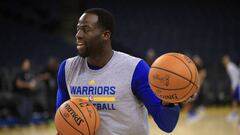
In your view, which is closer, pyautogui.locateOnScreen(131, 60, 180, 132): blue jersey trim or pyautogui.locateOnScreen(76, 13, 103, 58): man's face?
pyautogui.locateOnScreen(131, 60, 180, 132): blue jersey trim

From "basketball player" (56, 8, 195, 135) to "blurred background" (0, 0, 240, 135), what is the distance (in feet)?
19.2

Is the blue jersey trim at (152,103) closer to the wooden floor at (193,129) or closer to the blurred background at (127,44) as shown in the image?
the wooden floor at (193,129)

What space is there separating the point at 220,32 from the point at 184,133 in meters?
7.77

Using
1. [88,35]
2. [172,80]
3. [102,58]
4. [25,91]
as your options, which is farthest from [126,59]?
[25,91]

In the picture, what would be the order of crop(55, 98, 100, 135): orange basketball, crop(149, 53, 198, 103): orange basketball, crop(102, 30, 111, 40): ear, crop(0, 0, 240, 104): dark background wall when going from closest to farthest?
1. crop(149, 53, 198, 103): orange basketball
2. crop(55, 98, 100, 135): orange basketball
3. crop(102, 30, 111, 40): ear
4. crop(0, 0, 240, 104): dark background wall

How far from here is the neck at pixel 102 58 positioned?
2.55 meters

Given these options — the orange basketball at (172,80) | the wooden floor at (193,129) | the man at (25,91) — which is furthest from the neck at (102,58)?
the man at (25,91)

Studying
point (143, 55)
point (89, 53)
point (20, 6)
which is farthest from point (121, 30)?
point (89, 53)

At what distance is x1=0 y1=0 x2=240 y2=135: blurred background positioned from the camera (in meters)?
9.66

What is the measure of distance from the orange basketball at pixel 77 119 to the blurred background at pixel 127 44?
5967mm

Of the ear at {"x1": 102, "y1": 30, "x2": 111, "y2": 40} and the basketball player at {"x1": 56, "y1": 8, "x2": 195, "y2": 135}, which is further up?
the ear at {"x1": 102, "y1": 30, "x2": 111, "y2": 40}

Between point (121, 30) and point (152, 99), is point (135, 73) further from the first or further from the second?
point (121, 30)

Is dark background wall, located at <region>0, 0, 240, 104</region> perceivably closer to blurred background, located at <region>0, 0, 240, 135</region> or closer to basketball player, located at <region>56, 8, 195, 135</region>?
blurred background, located at <region>0, 0, 240, 135</region>

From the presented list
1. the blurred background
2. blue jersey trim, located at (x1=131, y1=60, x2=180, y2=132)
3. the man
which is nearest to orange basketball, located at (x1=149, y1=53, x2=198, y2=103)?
blue jersey trim, located at (x1=131, y1=60, x2=180, y2=132)
